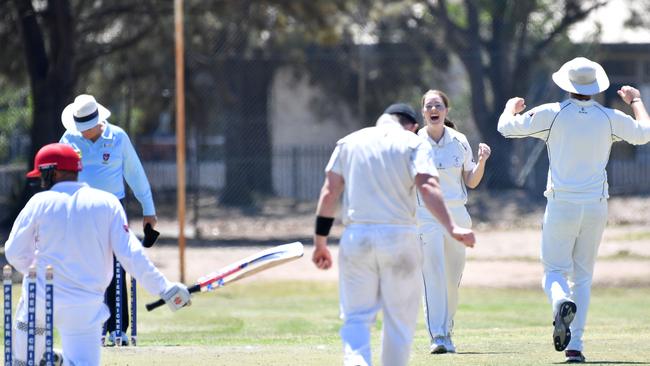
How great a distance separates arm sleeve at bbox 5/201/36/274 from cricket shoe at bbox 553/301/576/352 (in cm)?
379

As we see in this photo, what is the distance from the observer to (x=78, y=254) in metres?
6.96

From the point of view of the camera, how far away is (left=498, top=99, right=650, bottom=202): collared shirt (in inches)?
361

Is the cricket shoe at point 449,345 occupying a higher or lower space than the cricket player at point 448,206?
lower

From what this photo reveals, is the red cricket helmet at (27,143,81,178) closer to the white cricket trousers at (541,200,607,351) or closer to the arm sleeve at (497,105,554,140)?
the arm sleeve at (497,105,554,140)

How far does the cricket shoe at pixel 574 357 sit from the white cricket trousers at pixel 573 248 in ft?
0.19

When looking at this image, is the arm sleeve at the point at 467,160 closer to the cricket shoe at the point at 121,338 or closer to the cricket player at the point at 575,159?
the cricket player at the point at 575,159

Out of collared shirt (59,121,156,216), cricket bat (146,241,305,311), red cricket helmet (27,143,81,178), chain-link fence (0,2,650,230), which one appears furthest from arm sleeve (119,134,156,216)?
chain-link fence (0,2,650,230)

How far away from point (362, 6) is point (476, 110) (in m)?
4.26

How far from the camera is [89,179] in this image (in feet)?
33.8

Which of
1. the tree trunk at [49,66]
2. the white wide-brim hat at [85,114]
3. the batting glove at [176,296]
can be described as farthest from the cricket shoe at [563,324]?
the tree trunk at [49,66]

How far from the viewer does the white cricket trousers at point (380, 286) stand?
736 cm

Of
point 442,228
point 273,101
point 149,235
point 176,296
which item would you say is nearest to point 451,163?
point 442,228

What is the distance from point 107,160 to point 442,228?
283 cm

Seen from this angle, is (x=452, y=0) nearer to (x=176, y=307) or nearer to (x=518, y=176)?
(x=518, y=176)
